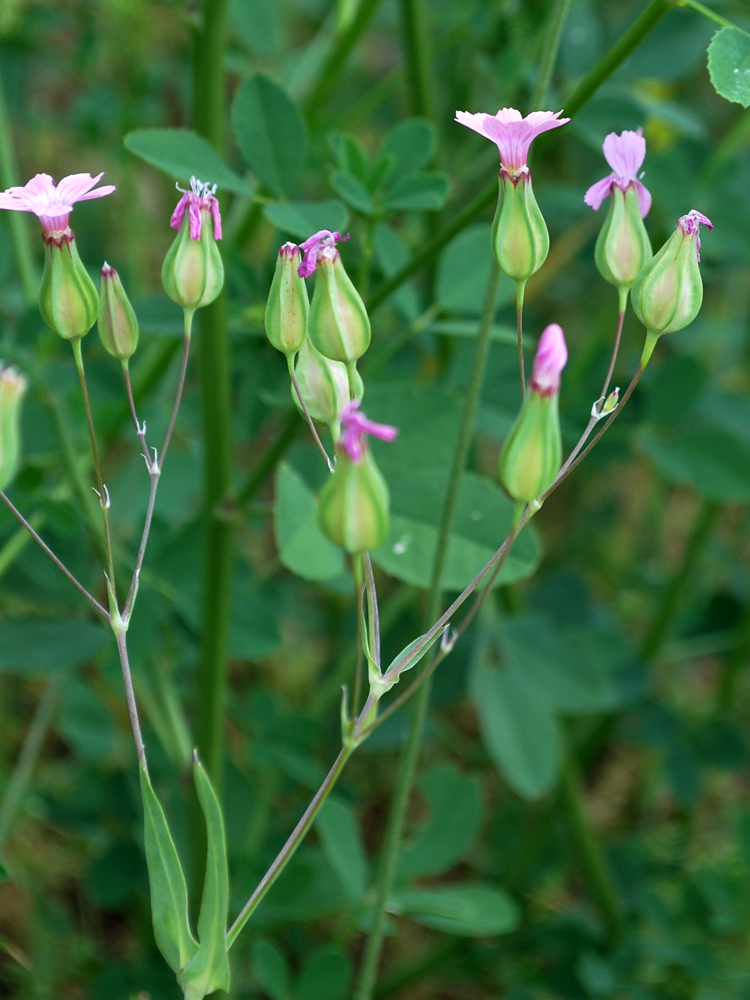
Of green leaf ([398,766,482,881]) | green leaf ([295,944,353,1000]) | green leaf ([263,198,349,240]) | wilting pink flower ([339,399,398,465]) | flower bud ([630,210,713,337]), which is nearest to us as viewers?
wilting pink flower ([339,399,398,465])

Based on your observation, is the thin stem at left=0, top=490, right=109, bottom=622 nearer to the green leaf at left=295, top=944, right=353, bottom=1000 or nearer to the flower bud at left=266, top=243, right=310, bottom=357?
the flower bud at left=266, top=243, right=310, bottom=357

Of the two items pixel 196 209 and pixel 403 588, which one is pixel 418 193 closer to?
pixel 196 209

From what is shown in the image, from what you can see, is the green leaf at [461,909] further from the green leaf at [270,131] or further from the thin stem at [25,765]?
the green leaf at [270,131]

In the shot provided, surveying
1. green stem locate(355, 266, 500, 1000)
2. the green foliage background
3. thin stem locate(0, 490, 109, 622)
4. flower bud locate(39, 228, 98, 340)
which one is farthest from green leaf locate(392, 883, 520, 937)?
flower bud locate(39, 228, 98, 340)

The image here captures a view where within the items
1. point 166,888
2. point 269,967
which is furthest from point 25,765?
point 166,888

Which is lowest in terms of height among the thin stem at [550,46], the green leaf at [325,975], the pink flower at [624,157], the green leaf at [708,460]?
the green leaf at [325,975]

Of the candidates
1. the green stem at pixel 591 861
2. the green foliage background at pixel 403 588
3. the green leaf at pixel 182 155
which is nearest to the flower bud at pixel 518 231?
the green foliage background at pixel 403 588
